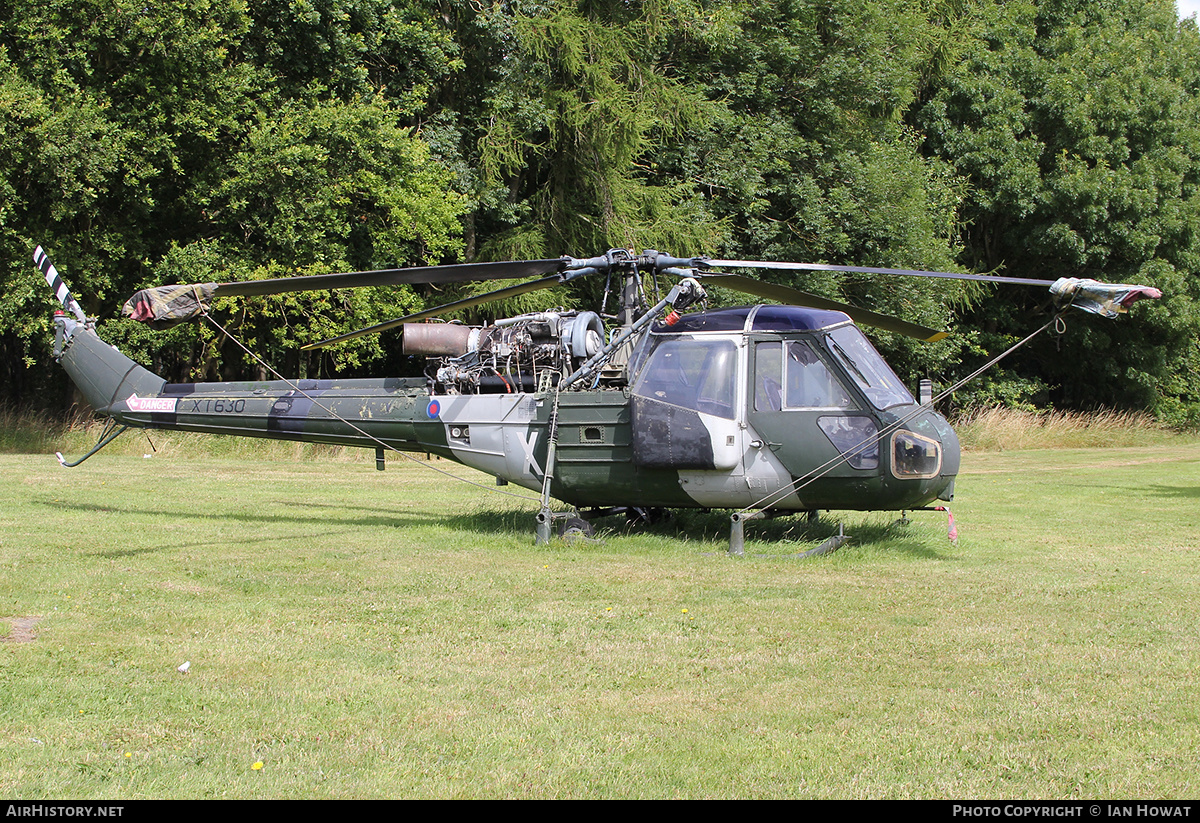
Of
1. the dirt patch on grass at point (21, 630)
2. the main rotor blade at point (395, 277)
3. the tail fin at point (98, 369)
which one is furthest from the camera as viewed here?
the tail fin at point (98, 369)

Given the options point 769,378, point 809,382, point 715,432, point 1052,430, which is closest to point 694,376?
point 715,432

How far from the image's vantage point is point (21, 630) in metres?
6.78

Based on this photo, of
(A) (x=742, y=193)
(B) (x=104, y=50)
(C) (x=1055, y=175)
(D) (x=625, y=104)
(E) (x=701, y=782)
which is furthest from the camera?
(C) (x=1055, y=175)

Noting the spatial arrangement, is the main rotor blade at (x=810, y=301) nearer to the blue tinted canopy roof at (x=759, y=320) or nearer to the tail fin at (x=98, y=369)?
the blue tinted canopy roof at (x=759, y=320)

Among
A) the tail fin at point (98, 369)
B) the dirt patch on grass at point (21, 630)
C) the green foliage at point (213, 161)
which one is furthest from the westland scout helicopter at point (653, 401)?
the green foliage at point (213, 161)

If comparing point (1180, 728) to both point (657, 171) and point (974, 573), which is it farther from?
point (657, 171)

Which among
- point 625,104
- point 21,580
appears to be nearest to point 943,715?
point 21,580

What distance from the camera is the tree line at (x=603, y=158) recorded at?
21.6 metres

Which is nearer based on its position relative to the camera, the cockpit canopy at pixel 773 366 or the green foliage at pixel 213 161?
the cockpit canopy at pixel 773 366

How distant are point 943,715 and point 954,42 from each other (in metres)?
32.1

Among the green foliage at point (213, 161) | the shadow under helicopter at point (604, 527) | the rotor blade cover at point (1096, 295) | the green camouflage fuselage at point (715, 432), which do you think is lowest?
the shadow under helicopter at point (604, 527)

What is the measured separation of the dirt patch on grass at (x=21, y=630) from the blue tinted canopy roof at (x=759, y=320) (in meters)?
5.85

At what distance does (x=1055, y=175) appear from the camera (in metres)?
31.4

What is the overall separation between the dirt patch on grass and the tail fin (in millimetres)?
5726
